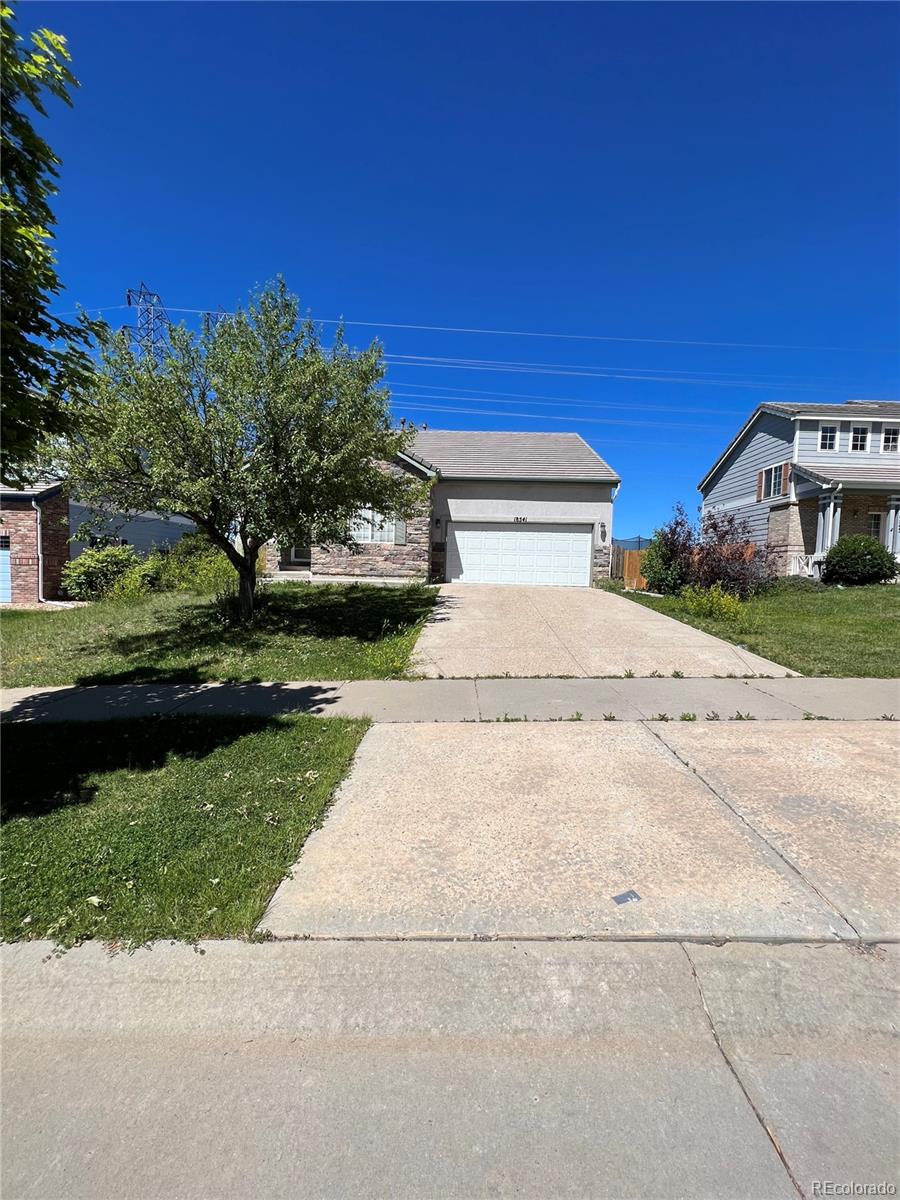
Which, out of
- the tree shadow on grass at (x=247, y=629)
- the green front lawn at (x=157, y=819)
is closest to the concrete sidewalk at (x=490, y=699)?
the green front lawn at (x=157, y=819)

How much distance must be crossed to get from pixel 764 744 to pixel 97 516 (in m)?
10.1

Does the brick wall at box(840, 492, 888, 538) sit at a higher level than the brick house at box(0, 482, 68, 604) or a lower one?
higher

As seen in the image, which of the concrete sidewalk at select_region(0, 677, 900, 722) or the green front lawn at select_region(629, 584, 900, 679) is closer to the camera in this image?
the concrete sidewalk at select_region(0, 677, 900, 722)

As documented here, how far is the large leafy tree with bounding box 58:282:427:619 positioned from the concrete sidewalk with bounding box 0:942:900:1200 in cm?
757

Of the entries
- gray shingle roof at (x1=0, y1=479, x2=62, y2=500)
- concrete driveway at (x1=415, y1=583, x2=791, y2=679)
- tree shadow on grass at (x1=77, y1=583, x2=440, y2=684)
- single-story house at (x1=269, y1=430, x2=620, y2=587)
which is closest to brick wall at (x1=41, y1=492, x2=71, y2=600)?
gray shingle roof at (x1=0, y1=479, x2=62, y2=500)

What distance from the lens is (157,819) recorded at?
3809 millimetres

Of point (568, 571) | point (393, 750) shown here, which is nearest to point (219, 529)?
point (393, 750)

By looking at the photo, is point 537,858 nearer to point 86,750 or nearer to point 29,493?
point 86,750

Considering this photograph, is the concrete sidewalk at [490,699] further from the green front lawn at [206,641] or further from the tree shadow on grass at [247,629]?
the tree shadow on grass at [247,629]

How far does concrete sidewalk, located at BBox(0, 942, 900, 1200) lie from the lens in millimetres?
1759

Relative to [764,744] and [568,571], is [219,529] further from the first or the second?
[568,571]

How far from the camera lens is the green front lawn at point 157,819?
289cm

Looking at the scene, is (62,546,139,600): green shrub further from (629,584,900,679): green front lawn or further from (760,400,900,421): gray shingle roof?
(760,400,900,421): gray shingle roof

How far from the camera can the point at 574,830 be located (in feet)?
12.1
